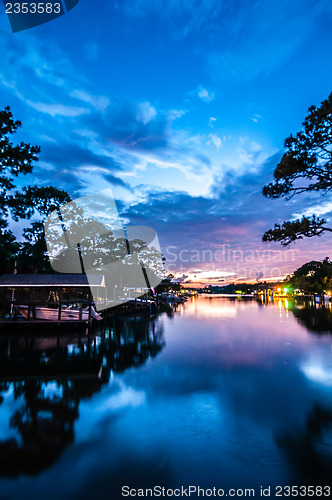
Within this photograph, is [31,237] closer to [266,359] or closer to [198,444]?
[266,359]

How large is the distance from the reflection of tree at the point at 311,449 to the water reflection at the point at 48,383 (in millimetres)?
4524

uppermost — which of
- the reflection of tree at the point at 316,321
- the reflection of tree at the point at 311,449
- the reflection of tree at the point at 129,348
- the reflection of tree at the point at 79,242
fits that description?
the reflection of tree at the point at 79,242

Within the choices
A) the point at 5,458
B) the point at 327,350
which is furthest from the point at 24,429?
the point at 327,350

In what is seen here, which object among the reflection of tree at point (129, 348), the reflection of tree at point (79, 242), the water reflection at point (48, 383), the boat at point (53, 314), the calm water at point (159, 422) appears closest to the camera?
the calm water at point (159, 422)

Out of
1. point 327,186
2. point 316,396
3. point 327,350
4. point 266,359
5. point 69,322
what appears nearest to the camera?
point 316,396

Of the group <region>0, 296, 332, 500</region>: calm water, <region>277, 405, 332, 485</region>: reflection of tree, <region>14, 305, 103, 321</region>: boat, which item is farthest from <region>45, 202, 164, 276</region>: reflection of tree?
<region>277, 405, 332, 485</region>: reflection of tree

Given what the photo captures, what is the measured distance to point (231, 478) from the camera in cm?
473

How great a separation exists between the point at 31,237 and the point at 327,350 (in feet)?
126

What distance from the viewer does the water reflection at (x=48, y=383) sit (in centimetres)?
554

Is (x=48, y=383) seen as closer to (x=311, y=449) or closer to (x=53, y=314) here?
(x=311, y=449)

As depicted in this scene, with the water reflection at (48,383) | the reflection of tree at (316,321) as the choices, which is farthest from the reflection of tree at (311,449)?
the reflection of tree at (316,321)

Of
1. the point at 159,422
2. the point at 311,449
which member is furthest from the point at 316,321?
the point at 159,422

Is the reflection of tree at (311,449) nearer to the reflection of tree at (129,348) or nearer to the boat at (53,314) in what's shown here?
the reflection of tree at (129,348)

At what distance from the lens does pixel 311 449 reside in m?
5.49
